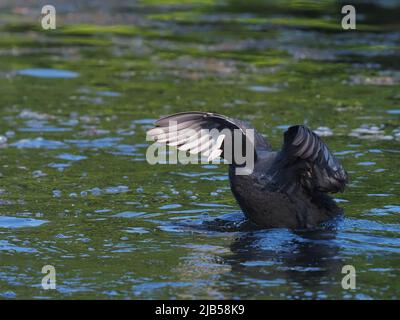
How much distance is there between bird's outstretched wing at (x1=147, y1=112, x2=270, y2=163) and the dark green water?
74 cm

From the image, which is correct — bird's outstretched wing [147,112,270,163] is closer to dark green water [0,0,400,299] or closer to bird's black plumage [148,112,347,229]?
bird's black plumage [148,112,347,229]

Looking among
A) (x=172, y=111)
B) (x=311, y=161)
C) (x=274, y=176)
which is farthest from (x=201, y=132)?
(x=172, y=111)

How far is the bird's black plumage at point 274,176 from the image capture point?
26.7ft

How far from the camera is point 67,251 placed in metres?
8.12

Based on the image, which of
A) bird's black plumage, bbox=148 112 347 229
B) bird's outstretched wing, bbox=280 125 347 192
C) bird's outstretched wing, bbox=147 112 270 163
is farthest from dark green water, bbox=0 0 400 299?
bird's outstretched wing, bbox=147 112 270 163

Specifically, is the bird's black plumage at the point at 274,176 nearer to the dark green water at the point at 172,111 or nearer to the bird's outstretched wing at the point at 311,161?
the bird's outstretched wing at the point at 311,161

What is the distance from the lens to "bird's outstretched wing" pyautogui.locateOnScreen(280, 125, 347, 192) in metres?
7.77

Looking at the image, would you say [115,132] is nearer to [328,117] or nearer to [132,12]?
[328,117]

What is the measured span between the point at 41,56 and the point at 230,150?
9.20 m

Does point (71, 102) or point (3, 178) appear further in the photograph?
point (71, 102)

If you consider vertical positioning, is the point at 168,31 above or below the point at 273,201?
above

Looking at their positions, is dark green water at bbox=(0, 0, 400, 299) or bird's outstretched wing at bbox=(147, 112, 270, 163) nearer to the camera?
dark green water at bbox=(0, 0, 400, 299)

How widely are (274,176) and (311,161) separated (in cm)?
39
